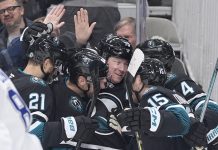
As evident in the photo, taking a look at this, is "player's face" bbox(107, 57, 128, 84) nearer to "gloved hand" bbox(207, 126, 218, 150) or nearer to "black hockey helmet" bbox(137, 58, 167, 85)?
"black hockey helmet" bbox(137, 58, 167, 85)

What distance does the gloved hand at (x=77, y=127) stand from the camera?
3.40 meters

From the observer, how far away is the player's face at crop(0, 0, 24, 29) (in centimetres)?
469

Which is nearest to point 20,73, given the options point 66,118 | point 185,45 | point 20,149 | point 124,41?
point 66,118

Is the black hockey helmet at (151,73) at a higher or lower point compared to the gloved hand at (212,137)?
higher

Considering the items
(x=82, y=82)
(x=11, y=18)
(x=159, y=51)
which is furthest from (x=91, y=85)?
(x=11, y=18)

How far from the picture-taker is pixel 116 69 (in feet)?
12.6

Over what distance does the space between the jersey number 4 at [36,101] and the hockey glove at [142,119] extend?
45cm

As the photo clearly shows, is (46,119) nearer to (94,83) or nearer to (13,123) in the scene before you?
(94,83)

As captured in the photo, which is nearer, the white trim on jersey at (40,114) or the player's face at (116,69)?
the white trim on jersey at (40,114)

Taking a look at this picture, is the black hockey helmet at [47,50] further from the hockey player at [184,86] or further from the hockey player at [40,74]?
the hockey player at [184,86]

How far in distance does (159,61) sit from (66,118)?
58 cm

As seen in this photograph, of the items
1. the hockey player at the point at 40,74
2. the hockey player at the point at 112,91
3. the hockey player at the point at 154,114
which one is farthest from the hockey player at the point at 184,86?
the hockey player at the point at 40,74

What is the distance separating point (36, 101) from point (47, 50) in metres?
0.37

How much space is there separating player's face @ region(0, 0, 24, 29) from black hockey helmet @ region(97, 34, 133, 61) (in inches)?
39.7
